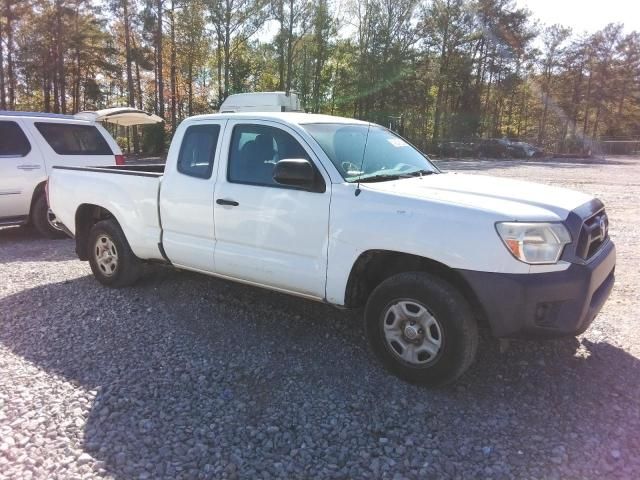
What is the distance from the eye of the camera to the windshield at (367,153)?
3.89m

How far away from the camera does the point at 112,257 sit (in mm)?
5398

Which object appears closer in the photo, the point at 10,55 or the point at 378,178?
the point at 378,178

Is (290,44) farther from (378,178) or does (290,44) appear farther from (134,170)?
(378,178)

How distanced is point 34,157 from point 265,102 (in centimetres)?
832

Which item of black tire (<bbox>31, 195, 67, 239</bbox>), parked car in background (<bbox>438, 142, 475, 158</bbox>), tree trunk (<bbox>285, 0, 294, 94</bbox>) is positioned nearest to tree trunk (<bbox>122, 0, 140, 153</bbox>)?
tree trunk (<bbox>285, 0, 294, 94</bbox>)

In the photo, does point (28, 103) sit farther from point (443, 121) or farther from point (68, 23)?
point (443, 121)

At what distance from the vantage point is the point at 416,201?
3.32m

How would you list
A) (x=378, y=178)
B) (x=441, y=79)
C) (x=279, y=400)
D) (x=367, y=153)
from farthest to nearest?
Answer: (x=441, y=79) < (x=367, y=153) < (x=378, y=178) < (x=279, y=400)

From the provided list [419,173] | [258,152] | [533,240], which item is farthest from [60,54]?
[533,240]

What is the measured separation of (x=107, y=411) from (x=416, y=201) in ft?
7.71

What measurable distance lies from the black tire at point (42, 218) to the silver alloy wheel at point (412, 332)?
6597 millimetres

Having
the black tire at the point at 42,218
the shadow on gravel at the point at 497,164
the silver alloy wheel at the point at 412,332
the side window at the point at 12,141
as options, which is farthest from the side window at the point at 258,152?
the shadow on gravel at the point at 497,164

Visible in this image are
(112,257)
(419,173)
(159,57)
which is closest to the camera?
(419,173)

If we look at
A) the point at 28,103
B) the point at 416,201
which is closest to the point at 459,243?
the point at 416,201
